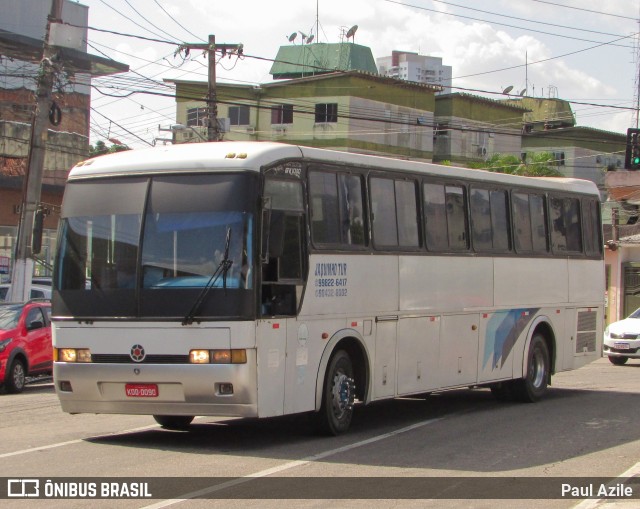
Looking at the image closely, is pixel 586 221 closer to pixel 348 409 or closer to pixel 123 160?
pixel 348 409

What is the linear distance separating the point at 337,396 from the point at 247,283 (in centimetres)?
224

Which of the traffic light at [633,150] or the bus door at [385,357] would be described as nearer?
the bus door at [385,357]

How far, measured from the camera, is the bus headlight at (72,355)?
39.2ft

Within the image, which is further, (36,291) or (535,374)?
(36,291)

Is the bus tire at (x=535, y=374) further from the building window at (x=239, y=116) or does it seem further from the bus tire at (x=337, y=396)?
the building window at (x=239, y=116)

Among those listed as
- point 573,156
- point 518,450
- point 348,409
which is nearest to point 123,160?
point 348,409

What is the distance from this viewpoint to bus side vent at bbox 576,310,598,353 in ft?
64.2

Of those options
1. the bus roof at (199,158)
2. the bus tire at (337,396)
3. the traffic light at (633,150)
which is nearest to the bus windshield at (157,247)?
the bus roof at (199,158)

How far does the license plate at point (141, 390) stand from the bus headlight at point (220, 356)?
1.87ft

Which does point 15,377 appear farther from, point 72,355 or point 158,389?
point 158,389

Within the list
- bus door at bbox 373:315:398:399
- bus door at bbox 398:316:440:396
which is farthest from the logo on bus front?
bus door at bbox 398:316:440:396

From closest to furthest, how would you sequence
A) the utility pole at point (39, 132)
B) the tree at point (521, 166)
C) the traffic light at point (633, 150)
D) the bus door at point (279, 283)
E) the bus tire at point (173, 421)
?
the bus door at point (279, 283) < the bus tire at point (173, 421) < the utility pole at point (39, 132) < the traffic light at point (633, 150) < the tree at point (521, 166)

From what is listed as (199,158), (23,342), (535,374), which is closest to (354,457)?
(199,158)

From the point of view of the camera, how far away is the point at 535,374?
18.2 m
